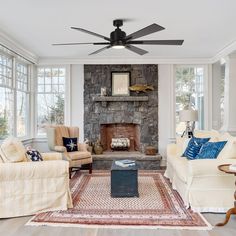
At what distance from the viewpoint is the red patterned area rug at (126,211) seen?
324 cm

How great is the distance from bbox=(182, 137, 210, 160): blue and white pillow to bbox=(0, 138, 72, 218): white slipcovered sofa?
2191 mm

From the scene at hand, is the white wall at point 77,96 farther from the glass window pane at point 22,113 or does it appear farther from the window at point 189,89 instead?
the window at point 189,89

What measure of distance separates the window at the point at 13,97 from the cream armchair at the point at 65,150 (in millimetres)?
852

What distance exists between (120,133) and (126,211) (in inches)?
152

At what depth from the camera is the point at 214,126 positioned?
7.23m

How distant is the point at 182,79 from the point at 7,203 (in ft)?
17.6

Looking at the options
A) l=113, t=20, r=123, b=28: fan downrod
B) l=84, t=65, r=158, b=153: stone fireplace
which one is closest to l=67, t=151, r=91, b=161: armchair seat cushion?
l=84, t=65, r=158, b=153: stone fireplace

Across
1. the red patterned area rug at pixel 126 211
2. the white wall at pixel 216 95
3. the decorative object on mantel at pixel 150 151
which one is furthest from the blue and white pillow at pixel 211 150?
the white wall at pixel 216 95

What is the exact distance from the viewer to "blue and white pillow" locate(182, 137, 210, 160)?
4.65m

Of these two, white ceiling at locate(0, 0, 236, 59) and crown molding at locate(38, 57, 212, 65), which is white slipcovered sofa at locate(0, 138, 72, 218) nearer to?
white ceiling at locate(0, 0, 236, 59)

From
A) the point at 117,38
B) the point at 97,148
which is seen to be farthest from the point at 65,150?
the point at 117,38

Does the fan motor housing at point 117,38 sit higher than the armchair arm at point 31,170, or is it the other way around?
the fan motor housing at point 117,38

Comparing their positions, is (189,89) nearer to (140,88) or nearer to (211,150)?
(140,88)

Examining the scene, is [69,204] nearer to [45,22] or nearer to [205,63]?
[45,22]
